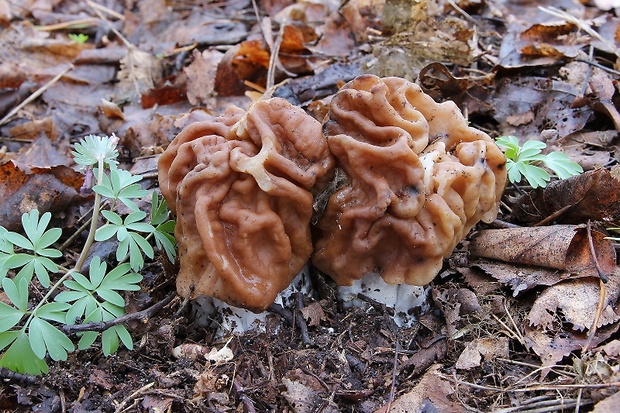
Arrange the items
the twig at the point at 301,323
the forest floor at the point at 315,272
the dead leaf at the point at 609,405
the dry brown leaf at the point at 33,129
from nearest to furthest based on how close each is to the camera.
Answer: the dead leaf at the point at 609,405 < the forest floor at the point at 315,272 < the twig at the point at 301,323 < the dry brown leaf at the point at 33,129

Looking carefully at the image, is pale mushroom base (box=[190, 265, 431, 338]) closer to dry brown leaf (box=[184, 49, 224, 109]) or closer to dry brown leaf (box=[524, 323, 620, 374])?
dry brown leaf (box=[524, 323, 620, 374])

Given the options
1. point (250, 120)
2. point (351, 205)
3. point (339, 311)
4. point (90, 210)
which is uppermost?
point (250, 120)

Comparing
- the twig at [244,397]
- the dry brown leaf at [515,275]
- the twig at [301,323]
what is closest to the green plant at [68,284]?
the twig at [244,397]

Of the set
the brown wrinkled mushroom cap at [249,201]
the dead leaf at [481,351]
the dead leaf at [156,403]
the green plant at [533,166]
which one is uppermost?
the brown wrinkled mushroom cap at [249,201]

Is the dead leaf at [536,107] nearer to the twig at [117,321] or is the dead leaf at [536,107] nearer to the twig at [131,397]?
the twig at [117,321]

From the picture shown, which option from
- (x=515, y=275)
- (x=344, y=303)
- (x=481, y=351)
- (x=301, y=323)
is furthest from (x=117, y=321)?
(x=515, y=275)

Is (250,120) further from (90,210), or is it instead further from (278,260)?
(90,210)

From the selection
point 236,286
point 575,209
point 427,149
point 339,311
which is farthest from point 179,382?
point 575,209

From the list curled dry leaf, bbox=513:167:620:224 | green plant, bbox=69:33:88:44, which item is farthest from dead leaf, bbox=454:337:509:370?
green plant, bbox=69:33:88:44
